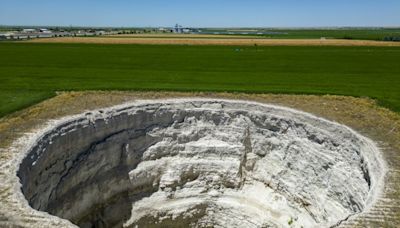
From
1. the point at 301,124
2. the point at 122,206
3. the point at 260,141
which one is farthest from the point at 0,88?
the point at 301,124

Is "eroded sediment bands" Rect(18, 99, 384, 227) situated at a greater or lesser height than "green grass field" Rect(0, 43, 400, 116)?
lesser

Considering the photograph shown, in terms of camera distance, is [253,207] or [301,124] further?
[253,207]

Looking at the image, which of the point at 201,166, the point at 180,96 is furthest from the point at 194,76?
the point at 201,166

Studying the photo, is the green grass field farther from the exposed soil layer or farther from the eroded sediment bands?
the eroded sediment bands

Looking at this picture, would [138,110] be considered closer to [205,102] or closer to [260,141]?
[205,102]

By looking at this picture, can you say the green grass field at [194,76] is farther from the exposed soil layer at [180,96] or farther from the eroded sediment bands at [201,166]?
the eroded sediment bands at [201,166]

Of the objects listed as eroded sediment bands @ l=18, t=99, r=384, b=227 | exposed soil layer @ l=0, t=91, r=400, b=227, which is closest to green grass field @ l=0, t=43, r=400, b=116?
exposed soil layer @ l=0, t=91, r=400, b=227
